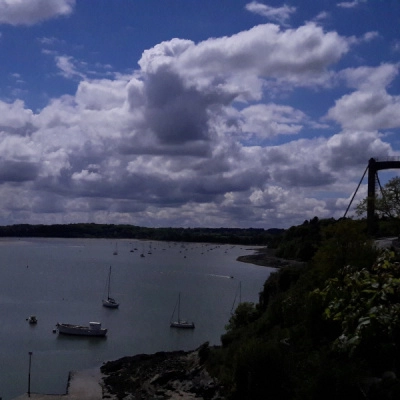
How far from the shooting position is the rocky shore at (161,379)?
98.0ft

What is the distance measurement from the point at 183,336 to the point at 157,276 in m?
66.1

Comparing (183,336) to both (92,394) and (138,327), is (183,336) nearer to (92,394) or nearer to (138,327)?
(138,327)

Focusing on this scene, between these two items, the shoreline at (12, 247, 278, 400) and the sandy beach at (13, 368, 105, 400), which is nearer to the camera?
the shoreline at (12, 247, 278, 400)

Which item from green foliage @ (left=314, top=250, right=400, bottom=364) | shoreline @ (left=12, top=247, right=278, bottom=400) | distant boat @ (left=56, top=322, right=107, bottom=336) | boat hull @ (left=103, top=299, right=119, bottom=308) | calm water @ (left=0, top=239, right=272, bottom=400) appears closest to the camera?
green foliage @ (left=314, top=250, right=400, bottom=364)

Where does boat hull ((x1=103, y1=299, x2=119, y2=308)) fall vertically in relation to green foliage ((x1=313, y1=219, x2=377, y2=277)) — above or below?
below

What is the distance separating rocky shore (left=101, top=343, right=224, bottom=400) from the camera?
2986 centimetres

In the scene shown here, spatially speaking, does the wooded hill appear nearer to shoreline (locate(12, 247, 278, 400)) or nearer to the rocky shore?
the rocky shore

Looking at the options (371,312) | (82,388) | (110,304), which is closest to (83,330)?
(110,304)

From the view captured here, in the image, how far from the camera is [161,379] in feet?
111

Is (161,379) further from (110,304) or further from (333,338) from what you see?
(110,304)

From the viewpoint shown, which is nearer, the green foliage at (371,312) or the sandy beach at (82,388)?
the green foliage at (371,312)

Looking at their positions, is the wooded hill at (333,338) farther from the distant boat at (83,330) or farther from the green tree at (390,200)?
the distant boat at (83,330)

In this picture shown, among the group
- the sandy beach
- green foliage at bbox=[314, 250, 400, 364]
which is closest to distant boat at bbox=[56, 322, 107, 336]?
the sandy beach

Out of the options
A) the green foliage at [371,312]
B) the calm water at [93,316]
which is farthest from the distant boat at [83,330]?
the green foliage at [371,312]
